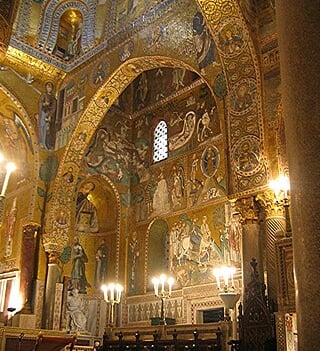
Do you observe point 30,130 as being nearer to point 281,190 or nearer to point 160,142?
point 160,142

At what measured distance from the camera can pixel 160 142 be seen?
1734 cm

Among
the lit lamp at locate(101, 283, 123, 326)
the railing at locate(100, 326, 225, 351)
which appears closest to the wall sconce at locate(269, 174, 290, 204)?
the railing at locate(100, 326, 225, 351)

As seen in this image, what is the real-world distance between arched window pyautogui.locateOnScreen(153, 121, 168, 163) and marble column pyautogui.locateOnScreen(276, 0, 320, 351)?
14201 mm

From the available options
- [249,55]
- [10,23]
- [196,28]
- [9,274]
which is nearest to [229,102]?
[249,55]

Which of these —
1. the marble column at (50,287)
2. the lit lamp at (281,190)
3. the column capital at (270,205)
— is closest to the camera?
the lit lamp at (281,190)

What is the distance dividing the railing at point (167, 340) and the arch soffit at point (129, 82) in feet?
10.9

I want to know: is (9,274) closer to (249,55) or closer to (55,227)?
(55,227)

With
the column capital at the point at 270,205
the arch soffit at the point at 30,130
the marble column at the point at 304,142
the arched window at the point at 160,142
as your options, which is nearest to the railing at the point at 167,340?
the column capital at the point at 270,205

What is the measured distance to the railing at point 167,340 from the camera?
10570 mm

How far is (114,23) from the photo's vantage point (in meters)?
14.5

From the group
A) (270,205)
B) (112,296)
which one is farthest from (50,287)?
(270,205)

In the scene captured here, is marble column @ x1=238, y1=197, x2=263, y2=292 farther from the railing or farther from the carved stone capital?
the railing

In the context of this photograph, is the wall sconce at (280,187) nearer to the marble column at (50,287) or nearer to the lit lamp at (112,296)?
the lit lamp at (112,296)

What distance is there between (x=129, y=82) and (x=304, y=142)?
477 inches
